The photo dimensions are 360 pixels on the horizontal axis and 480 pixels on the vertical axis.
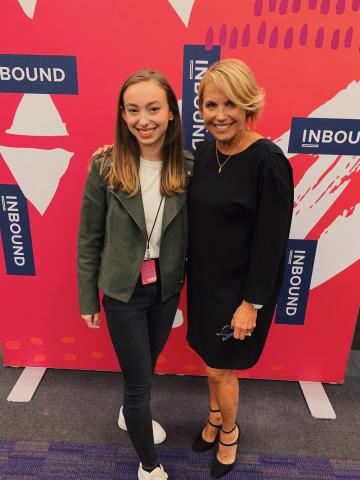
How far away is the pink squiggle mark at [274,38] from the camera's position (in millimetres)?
1642

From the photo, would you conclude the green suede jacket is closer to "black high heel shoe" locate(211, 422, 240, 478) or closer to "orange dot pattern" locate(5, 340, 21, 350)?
"black high heel shoe" locate(211, 422, 240, 478)

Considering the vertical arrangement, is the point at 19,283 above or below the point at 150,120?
below

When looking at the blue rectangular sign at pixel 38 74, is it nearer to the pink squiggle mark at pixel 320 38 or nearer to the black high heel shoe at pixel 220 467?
the pink squiggle mark at pixel 320 38

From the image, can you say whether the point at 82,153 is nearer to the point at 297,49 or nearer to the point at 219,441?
the point at 297,49

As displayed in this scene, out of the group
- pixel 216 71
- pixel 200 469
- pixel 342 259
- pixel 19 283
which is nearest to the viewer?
pixel 216 71

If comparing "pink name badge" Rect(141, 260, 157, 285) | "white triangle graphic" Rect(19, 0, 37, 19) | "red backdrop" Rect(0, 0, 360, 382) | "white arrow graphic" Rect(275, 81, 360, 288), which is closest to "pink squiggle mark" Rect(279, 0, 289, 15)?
"red backdrop" Rect(0, 0, 360, 382)

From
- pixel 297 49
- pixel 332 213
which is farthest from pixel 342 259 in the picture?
pixel 297 49

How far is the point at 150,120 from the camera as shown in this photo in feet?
4.27

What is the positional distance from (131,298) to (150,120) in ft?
2.03

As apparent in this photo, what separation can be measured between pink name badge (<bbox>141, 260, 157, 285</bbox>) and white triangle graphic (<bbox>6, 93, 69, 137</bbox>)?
787 millimetres

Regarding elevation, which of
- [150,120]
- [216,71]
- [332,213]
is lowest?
[332,213]

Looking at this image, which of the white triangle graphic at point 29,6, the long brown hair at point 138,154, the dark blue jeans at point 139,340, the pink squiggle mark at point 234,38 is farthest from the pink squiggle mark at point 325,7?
the dark blue jeans at point 139,340

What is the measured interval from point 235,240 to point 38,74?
110 centimetres

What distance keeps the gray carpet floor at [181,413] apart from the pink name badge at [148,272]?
96cm
